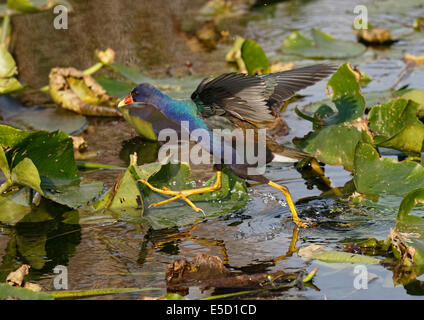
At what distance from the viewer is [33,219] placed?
3.43m

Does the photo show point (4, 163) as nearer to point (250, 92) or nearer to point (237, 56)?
point (250, 92)

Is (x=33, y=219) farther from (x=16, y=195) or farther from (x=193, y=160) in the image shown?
(x=193, y=160)

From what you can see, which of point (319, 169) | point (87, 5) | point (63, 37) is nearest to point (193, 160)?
point (319, 169)

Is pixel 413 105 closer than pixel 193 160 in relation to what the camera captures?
Yes

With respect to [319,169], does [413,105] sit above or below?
above

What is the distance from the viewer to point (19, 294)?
2393mm

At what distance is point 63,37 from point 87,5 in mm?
1029

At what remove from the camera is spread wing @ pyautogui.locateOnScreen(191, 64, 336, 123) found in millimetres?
2918

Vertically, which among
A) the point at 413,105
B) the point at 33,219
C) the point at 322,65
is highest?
the point at 322,65

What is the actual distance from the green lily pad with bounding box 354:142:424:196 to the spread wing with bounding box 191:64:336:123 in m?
0.43

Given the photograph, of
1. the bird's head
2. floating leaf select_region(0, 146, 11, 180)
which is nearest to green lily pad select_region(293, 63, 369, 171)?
the bird's head

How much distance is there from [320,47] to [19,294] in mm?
3818

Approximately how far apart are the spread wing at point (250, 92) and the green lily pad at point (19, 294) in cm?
107

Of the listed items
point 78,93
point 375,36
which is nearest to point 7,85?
point 78,93
